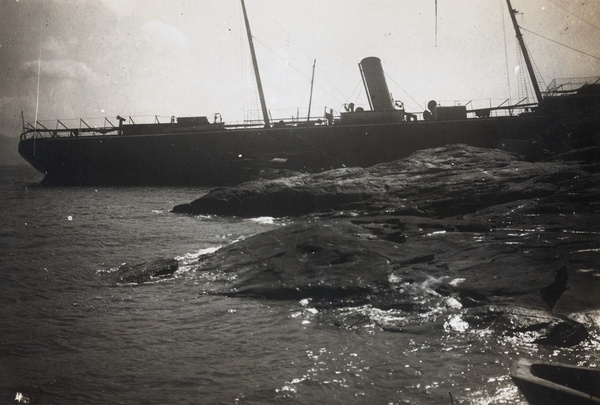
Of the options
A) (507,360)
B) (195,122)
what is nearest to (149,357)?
(507,360)

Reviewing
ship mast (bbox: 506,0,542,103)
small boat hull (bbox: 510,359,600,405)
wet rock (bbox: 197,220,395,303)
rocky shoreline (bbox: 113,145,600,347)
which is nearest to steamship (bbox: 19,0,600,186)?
ship mast (bbox: 506,0,542,103)

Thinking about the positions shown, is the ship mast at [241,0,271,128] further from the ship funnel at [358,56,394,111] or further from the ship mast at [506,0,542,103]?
the ship mast at [506,0,542,103]

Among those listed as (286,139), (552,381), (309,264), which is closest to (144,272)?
(309,264)

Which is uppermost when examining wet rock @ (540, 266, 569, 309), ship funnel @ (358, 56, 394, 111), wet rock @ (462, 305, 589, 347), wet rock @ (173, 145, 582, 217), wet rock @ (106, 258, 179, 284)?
ship funnel @ (358, 56, 394, 111)

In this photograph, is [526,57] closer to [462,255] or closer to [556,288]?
[462,255]

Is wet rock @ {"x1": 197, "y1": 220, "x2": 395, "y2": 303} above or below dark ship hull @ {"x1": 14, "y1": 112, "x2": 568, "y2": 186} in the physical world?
below

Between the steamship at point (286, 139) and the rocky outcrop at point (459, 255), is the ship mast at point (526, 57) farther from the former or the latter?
the rocky outcrop at point (459, 255)

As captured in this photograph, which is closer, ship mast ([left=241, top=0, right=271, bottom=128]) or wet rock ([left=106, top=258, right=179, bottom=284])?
wet rock ([left=106, top=258, right=179, bottom=284])

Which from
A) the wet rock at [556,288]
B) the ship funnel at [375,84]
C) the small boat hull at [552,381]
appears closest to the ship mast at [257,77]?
the ship funnel at [375,84]

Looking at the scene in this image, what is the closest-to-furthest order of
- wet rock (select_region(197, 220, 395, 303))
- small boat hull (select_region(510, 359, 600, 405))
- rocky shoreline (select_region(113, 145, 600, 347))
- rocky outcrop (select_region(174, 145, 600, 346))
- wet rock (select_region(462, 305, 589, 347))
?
small boat hull (select_region(510, 359, 600, 405))
wet rock (select_region(462, 305, 589, 347))
rocky shoreline (select_region(113, 145, 600, 347))
rocky outcrop (select_region(174, 145, 600, 346))
wet rock (select_region(197, 220, 395, 303))
